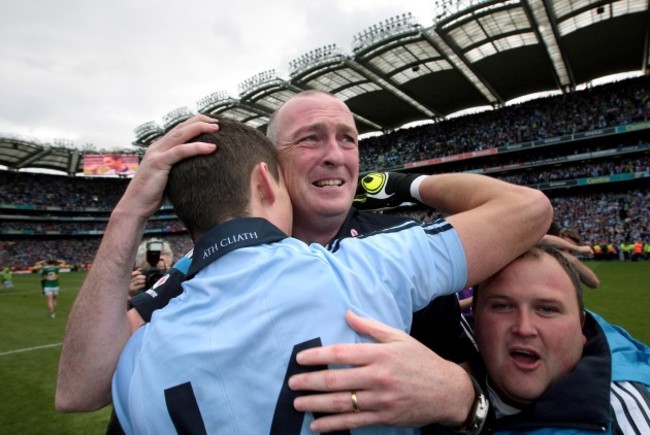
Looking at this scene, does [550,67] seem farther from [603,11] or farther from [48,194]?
[48,194]

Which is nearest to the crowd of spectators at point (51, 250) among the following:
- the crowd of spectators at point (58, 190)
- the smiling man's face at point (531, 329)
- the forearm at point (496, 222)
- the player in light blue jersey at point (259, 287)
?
the crowd of spectators at point (58, 190)

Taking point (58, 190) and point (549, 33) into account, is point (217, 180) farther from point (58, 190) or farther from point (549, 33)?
point (58, 190)

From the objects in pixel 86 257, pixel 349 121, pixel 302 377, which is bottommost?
pixel 86 257

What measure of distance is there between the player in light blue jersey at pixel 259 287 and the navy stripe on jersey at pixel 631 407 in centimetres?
66

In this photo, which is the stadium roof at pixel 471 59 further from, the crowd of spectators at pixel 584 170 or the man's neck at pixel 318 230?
the man's neck at pixel 318 230

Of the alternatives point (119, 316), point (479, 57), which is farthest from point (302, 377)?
point (479, 57)

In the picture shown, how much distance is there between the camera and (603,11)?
2158 centimetres

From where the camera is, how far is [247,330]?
967 mm

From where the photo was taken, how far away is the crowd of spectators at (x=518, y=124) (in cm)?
3112

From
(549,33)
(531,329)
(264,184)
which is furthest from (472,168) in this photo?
(264,184)

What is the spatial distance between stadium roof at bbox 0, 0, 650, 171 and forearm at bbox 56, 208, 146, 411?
2420 centimetres

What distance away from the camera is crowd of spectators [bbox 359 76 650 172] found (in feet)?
102

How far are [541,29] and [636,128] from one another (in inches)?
519

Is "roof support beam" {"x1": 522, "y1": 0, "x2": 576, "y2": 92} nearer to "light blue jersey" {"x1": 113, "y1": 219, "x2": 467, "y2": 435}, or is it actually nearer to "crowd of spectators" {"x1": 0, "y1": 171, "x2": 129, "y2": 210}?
"light blue jersey" {"x1": 113, "y1": 219, "x2": 467, "y2": 435}
